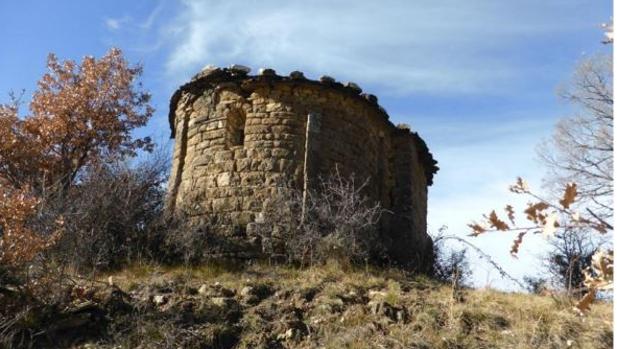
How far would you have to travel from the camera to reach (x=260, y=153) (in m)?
10.4

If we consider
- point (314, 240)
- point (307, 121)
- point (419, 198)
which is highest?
point (307, 121)

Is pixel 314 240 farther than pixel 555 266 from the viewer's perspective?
No

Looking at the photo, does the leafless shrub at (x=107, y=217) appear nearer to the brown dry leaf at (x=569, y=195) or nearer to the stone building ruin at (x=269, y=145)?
the stone building ruin at (x=269, y=145)

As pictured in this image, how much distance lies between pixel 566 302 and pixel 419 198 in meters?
5.77

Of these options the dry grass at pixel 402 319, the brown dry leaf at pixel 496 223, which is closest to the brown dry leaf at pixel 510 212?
the brown dry leaf at pixel 496 223

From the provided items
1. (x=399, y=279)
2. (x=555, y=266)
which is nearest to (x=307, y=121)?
(x=399, y=279)

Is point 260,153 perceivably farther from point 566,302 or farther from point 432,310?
point 566,302

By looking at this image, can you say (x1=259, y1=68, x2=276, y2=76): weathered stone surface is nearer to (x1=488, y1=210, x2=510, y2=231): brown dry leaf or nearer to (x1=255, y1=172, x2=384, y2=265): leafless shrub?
(x1=255, y1=172, x2=384, y2=265): leafless shrub

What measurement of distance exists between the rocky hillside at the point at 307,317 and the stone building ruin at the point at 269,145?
2.14 metres

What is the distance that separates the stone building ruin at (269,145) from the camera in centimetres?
1027

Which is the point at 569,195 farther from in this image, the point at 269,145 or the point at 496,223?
the point at 269,145

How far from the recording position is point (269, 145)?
1045 centimetres

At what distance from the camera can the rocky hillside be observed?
22.1ft

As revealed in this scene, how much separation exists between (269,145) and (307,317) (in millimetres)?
3745
